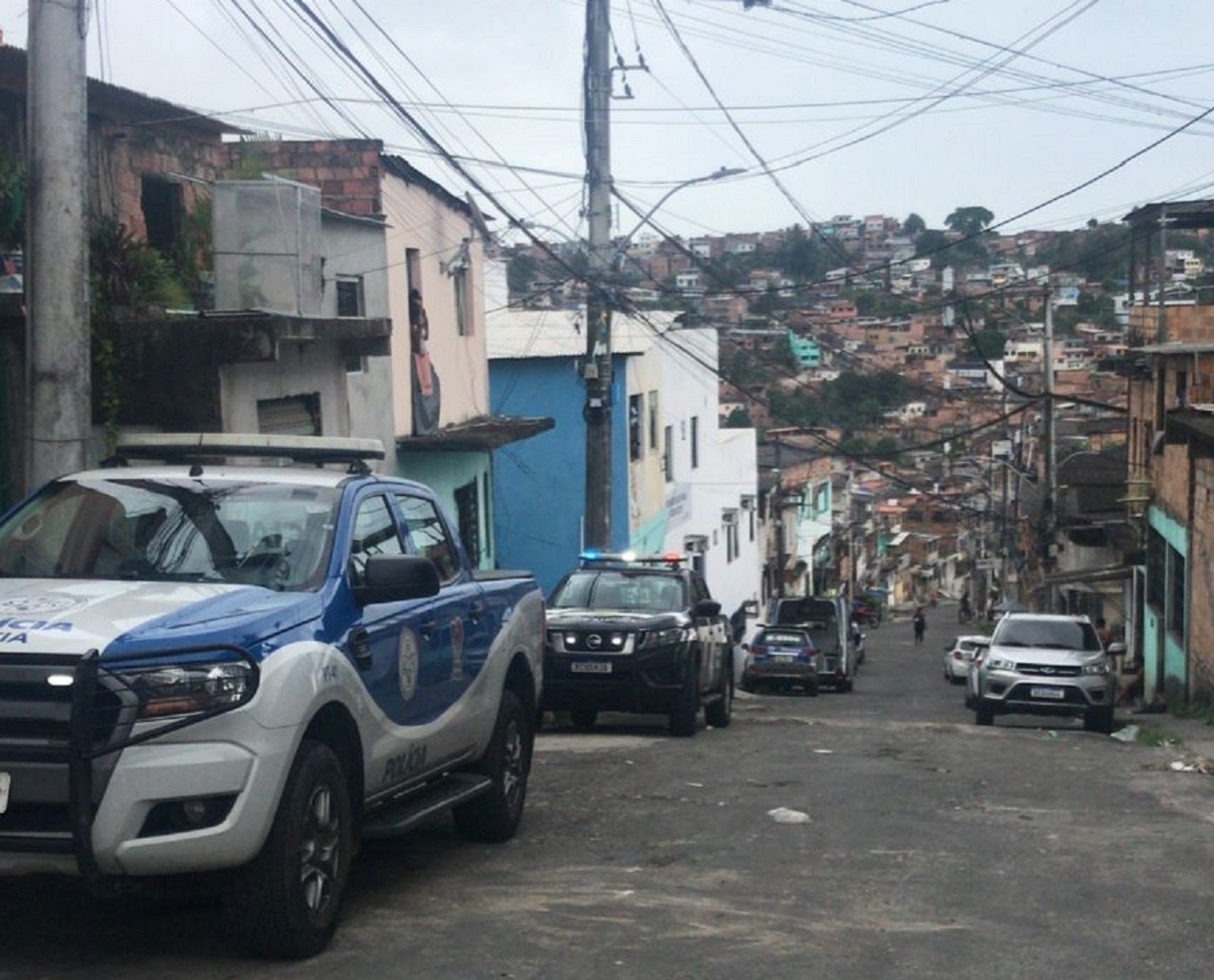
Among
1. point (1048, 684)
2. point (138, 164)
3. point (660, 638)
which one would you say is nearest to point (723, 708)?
point (660, 638)

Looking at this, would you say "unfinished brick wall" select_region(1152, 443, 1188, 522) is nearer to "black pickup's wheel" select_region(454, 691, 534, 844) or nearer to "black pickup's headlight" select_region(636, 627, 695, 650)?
"black pickup's headlight" select_region(636, 627, 695, 650)

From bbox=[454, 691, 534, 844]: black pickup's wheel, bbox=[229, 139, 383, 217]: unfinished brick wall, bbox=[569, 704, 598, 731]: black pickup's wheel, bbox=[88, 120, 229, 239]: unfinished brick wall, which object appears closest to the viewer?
bbox=[454, 691, 534, 844]: black pickup's wheel

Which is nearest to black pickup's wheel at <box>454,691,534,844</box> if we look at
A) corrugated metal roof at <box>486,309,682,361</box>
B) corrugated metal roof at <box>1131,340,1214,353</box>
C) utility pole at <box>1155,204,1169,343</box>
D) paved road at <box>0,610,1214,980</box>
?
paved road at <box>0,610,1214,980</box>

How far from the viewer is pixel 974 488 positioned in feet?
261

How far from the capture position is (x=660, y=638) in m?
17.1

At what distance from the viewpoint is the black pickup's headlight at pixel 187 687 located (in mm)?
6168

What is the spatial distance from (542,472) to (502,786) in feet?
88.6

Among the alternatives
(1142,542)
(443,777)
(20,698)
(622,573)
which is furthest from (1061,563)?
(20,698)

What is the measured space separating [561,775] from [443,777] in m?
3.73

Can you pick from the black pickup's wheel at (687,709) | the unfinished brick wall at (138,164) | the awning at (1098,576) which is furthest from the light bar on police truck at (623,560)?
the awning at (1098,576)

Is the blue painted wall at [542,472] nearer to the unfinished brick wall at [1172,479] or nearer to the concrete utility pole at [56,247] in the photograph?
the unfinished brick wall at [1172,479]

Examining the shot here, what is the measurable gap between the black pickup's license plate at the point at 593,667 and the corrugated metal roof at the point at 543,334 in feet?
60.3

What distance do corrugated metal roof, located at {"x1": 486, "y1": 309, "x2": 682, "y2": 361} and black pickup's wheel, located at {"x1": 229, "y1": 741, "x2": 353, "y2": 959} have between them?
92.3ft

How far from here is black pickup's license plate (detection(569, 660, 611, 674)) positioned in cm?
1697
